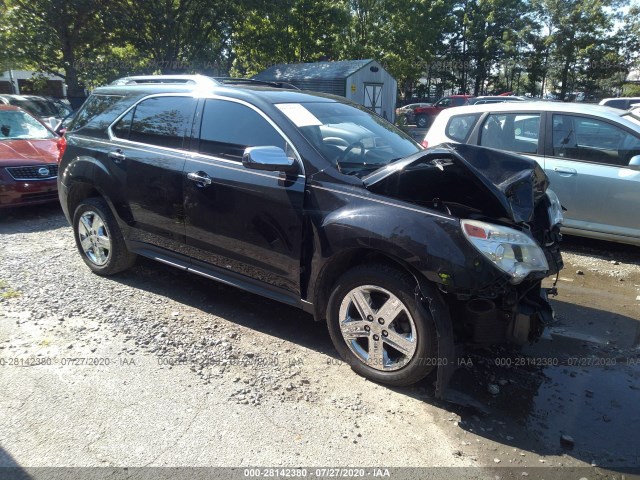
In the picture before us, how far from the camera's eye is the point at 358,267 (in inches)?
126

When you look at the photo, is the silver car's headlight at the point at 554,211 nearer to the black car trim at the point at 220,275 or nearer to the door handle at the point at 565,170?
the black car trim at the point at 220,275

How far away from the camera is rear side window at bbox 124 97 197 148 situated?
4.16 m

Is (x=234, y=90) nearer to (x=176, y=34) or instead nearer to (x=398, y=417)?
(x=398, y=417)

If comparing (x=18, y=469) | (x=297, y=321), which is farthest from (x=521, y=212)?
(x=18, y=469)

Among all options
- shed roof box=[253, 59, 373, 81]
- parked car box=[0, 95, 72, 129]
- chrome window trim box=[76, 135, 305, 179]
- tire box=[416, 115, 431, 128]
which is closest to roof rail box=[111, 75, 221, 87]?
chrome window trim box=[76, 135, 305, 179]

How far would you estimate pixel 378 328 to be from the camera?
3158 millimetres

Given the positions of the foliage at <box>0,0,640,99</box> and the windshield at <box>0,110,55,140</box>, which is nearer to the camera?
the windshield at <box>0,110,55,140</box>

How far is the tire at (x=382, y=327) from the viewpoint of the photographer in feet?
9.77

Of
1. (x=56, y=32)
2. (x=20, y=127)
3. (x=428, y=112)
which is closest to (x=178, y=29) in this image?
(x=56, y=32)

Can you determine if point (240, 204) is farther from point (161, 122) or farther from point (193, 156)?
point (161, 122)

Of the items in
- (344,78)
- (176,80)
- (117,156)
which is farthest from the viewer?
(344,78)

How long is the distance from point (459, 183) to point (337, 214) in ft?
2.52

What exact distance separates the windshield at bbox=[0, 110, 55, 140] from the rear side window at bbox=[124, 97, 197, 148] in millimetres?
4646

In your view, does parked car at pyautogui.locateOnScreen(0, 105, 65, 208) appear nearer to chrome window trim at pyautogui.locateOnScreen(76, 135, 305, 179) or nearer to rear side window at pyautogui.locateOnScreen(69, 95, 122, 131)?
rear side window at pyautogui.locateOnScreen(69, 95, 122, 131)
